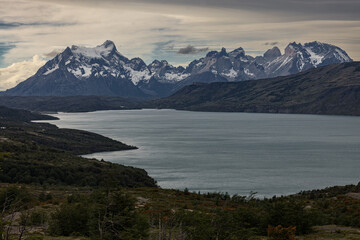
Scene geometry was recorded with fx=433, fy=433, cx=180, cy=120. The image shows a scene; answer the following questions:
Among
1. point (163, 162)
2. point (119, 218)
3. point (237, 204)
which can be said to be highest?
point (119, 218)

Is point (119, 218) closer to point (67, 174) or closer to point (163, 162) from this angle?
point (67, 174)

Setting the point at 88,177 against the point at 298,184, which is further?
the point at 298,184

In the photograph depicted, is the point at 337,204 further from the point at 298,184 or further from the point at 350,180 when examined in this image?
the point at 350,180

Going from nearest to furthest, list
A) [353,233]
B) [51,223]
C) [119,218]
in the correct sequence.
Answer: [119,218] < [353,233] < [51,223]

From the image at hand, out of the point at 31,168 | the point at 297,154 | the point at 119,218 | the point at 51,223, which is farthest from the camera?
the point at 297,154

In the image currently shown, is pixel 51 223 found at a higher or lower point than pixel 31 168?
higher

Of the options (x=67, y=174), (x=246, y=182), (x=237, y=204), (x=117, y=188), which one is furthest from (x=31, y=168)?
(x=117, y=188)

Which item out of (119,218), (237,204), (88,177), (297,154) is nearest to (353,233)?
(119,218)

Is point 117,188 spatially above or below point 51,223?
above

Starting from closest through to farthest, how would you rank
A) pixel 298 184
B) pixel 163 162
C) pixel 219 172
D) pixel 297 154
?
pixel 298 184 < pixel 219 172 < pixel 163 162 < pixel 297 154
